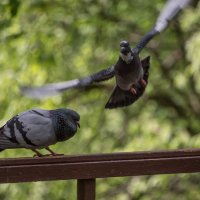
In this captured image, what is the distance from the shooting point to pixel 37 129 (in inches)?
89.8

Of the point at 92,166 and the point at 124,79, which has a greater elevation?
the point at 124,79

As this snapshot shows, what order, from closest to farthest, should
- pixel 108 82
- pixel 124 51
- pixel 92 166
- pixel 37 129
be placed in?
pixel 92 166 < pixel 37 129 < pixel 124 51 < pixel 108 82

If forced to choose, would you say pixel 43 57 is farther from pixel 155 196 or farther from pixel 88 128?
pixel 155 196

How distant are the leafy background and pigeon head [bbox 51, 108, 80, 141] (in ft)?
8.46

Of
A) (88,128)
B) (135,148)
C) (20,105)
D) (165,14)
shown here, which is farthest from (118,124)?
(165,14)

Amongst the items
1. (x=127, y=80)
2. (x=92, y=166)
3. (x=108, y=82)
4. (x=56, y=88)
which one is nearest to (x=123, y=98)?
(x=127, y=80)

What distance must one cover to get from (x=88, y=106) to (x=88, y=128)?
0.22 m

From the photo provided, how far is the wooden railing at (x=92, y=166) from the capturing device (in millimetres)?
2062

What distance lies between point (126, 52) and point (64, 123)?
434mm

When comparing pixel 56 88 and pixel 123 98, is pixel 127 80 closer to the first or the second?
pixel 123 98

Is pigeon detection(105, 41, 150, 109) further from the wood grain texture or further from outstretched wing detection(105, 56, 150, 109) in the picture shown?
the wood grain texture

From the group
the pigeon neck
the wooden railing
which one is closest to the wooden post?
the wooden railing

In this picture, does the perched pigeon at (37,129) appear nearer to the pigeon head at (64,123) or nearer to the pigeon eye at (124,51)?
the pigeon head at (64,123)

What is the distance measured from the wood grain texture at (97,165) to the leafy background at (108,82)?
254 centimetres
